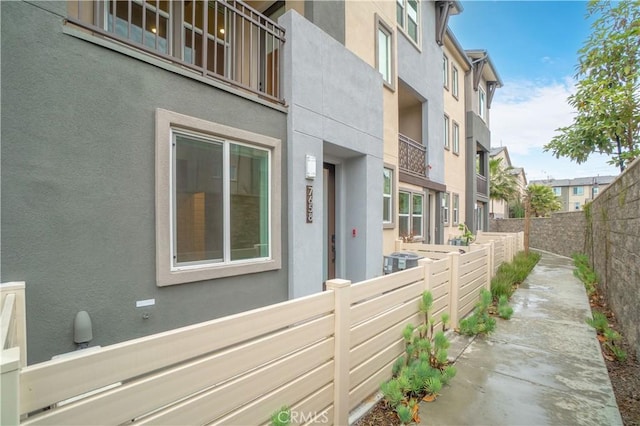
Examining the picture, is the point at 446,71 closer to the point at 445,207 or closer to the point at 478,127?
the point at 478,127

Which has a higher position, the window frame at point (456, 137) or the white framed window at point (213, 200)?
the window frame at point (456, 137)

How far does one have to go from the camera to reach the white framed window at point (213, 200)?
3.22 m

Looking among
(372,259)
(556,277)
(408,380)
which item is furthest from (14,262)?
(556,277)

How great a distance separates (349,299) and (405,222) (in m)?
6.83

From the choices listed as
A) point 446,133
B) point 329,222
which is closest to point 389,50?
point 329,222

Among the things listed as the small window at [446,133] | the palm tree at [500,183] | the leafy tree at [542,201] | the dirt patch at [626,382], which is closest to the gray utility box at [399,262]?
the dirt patch at [626,382]

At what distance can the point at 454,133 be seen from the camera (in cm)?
1298

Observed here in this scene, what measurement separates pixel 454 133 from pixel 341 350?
12738 millimetres

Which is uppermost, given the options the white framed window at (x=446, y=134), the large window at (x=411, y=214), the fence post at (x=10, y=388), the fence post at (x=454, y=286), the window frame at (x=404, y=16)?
the window frame at (x=404, y=16)

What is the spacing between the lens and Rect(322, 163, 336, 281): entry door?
6.45 meters

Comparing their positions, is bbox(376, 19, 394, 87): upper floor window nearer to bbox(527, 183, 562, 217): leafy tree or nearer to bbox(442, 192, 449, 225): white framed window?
bbox(442, 192, 449, 225): white framed window

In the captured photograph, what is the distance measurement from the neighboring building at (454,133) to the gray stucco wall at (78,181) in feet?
34.1

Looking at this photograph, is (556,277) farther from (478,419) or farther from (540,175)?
(540,175)

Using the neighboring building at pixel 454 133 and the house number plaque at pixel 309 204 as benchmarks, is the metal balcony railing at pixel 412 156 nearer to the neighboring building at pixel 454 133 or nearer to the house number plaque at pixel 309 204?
the neighboring building at pixel 454 133
